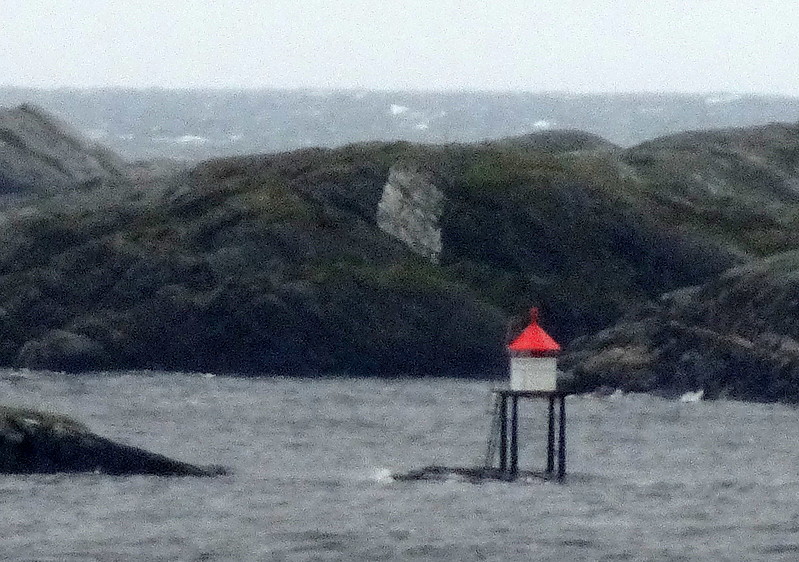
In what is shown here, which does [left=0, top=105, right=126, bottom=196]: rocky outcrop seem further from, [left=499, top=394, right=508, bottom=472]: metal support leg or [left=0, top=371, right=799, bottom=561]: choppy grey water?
[left=499, top=394, right=508, bottom=472]: metal support leg

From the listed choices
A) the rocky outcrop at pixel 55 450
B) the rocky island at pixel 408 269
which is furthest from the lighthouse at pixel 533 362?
the rocky island at pixel 408 269

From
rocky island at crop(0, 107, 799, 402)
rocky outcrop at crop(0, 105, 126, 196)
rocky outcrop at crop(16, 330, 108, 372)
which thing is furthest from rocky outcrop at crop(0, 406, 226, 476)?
rocky outcrop at crop(0, 105, 126, 196)

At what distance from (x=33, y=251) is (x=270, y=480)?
3501cm

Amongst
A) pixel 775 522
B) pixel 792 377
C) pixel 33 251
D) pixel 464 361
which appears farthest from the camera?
pixel 33 251

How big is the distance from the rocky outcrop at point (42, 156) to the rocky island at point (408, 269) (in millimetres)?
10884

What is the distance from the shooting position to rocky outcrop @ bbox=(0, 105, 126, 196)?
375 feet

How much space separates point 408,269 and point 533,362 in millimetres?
33854

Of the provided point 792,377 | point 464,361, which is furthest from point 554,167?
point 792,377

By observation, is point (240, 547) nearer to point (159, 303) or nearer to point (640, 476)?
point (640, 476)

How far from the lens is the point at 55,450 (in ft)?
174

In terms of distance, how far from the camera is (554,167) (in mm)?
97875

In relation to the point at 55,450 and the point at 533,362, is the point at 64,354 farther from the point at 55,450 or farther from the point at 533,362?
the point at 533,362

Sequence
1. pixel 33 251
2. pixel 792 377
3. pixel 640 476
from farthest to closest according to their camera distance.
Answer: pixel 33 251, pixel 792 377, pixel 640 476

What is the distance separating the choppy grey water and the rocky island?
4500mm
